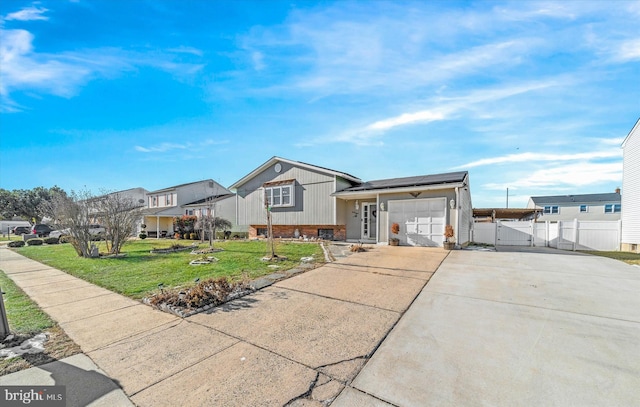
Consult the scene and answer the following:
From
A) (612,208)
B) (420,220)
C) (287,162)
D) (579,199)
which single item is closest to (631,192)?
(420,220)

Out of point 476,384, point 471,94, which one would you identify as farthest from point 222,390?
point 471,94

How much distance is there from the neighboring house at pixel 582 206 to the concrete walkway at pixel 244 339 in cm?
3148

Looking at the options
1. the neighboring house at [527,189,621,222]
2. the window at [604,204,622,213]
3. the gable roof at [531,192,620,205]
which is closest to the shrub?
the neighboring house at [527,189,621,222]

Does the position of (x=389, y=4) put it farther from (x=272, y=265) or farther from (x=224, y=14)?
(x=272, y=265)

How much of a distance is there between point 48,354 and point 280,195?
1447 cm

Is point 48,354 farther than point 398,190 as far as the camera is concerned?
No

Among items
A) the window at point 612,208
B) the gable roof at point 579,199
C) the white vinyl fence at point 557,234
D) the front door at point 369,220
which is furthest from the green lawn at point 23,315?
the window at point 612,208

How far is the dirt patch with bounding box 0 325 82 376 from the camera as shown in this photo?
2.76 meters

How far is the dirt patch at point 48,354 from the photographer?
9.04 feet

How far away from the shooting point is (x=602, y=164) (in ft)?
60.0

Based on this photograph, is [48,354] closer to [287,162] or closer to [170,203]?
[287,162]

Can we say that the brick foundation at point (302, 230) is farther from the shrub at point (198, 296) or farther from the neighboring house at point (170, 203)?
the shrub at point (198, 296)

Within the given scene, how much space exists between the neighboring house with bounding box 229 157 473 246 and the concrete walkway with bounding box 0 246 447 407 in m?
6.55

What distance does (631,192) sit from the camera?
13.8 m
